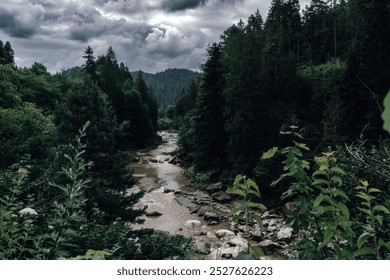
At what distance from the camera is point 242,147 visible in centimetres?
2619

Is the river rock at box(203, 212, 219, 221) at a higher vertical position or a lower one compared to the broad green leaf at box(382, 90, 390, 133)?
lower

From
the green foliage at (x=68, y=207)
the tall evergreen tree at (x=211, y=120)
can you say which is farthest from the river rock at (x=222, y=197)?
the green foliage at (x=68, y=207)

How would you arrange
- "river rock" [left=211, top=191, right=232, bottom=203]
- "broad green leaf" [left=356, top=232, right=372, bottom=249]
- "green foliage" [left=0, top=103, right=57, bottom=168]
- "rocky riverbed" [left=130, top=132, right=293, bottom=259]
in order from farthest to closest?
"river rock" [left=211, top=191, right=232, bottom=203] → "rocky riverbed" [left=130, top=132, right=293, bottom=259] → "green foliage" [left=0, top=103, right=57, bottom=168] → "broad green leaf" [left=356, top=232, right=372, bottom=249]

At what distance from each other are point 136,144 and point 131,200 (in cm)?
4013

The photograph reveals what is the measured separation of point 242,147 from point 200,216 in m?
7.49

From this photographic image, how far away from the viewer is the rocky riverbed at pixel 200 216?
1565cm

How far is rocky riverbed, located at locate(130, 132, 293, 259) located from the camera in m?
15.6

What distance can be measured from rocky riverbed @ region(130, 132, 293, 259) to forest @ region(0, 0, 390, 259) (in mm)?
1251

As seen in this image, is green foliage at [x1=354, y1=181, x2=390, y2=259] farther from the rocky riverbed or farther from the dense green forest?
the rocky riverbed

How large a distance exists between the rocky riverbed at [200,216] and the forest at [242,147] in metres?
1.25

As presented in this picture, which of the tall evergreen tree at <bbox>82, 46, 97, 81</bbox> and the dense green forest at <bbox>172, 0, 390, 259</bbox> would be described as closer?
the dense green forest at <bbox>172, 0, 390, 259</bbox>

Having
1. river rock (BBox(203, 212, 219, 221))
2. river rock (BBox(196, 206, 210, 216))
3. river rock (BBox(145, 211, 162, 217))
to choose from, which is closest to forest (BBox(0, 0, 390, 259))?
river rock (BBox(196, 206, 210, 216))

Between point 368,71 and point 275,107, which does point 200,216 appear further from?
point 368,71
